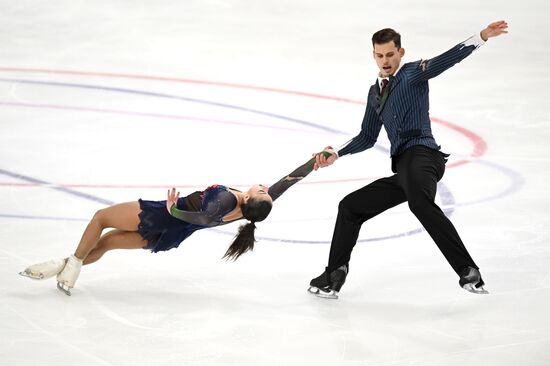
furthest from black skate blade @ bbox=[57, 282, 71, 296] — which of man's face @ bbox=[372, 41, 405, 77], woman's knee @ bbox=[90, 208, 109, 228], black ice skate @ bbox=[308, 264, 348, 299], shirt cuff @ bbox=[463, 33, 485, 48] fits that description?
shirt cuff @ bbox=[463, 33, 485, 48]

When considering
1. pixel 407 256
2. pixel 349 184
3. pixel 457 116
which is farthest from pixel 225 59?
pixel 407 256

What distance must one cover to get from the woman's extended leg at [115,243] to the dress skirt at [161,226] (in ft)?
0.28

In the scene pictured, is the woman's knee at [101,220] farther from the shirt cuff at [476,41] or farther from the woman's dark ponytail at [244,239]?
the shirt cuff at [476,41]

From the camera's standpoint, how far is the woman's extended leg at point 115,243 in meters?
6.37

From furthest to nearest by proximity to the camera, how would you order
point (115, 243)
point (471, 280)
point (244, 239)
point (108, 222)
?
point (115, 243), point (108, 222), point (244, 239), point (471, 280)

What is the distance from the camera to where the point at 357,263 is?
7.19 metres

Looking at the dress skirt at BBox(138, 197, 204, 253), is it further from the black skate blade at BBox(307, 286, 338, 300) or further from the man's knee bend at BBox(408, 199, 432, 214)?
the man's knee bend at BBox(408, 199, 432, 214)

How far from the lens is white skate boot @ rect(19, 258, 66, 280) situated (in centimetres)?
627

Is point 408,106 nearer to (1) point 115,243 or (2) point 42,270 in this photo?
(1) point 115,243

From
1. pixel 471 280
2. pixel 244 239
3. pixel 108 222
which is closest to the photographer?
pixel 471 280

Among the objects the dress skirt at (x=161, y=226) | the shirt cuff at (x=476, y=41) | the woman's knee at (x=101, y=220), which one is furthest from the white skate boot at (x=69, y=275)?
the shirt cuff at (x=476, y=41)

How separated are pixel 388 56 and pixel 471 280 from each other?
138cm

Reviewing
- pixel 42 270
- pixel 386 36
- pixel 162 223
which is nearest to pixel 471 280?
pixel 386 36

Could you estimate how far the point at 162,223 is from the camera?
6.24 m
